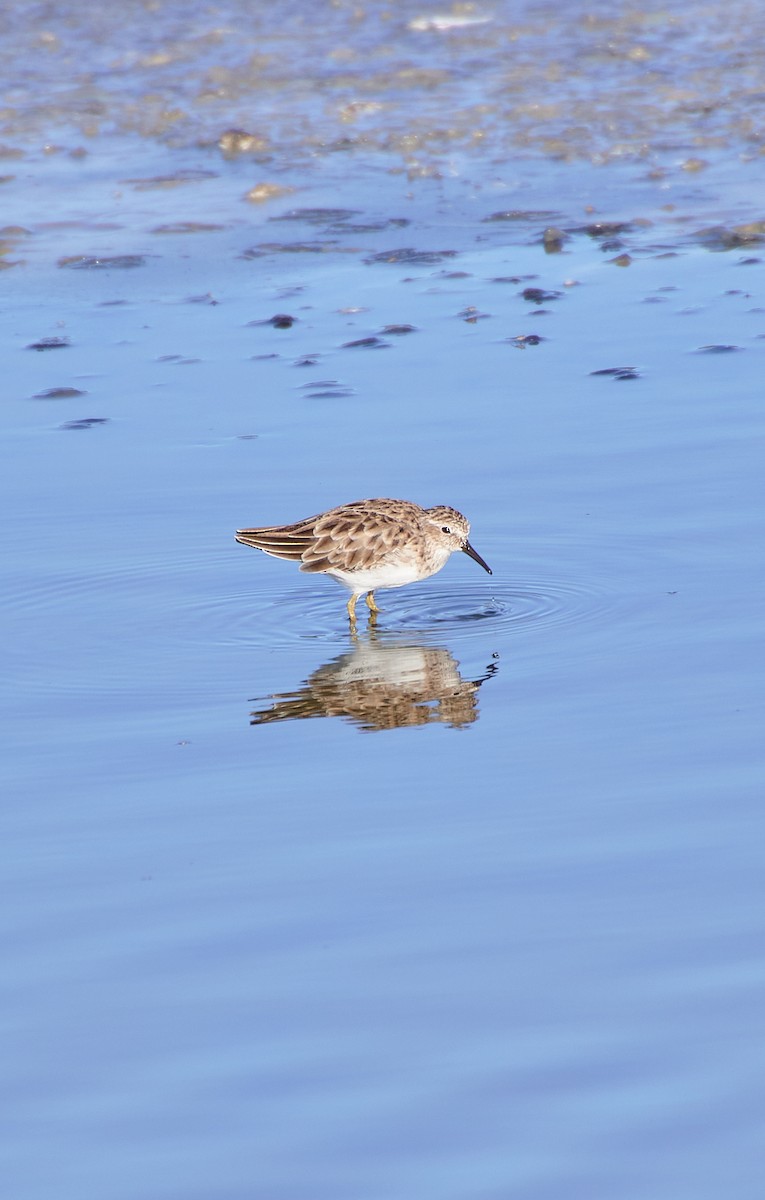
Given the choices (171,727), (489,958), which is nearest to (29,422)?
(171,727)

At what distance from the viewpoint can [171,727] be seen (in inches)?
269

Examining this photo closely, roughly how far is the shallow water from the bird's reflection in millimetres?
25

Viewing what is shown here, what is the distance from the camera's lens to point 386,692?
7.31 metres

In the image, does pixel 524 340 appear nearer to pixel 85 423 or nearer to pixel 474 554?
pixel 85 423

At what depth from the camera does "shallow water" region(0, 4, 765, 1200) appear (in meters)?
4.33

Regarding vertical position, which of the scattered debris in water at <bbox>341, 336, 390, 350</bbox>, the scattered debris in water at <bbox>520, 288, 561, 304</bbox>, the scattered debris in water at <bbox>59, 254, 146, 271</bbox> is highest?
the scattered debris in water at <bbox>59, 254, 146, 271</bbox>

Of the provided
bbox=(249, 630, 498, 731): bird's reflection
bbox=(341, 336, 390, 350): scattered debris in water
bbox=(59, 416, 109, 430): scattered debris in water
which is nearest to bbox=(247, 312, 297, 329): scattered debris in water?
bbox=(341, 336, 390, 350): scattered debris in water

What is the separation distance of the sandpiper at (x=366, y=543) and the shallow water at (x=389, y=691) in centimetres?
23

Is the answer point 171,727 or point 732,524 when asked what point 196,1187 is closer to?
point 171,727

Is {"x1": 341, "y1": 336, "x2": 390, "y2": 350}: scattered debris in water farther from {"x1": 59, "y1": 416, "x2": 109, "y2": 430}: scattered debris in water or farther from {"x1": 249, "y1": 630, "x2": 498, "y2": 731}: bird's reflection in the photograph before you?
{"x1": 249, "y1": 630, "x2": 498, "y2": 731}: bird's reflection

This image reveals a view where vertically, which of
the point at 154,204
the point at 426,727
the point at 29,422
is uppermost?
the point at 154,204

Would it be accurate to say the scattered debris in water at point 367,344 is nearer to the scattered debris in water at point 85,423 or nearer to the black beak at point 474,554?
the scattered debris in water at point 85,423

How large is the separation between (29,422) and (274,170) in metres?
6.83

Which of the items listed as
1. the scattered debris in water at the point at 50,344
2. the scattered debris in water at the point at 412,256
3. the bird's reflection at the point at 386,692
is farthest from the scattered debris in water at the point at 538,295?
the bird's reflection at the point at 386,692
